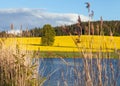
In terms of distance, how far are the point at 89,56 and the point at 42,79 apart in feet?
14.4

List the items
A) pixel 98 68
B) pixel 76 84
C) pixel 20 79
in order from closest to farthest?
pixel 98 68
pixel 76 84
pixel 20 79

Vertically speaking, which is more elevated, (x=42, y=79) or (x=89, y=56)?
(x=89, y=56)

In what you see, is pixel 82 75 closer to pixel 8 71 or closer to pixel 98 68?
pixel 98 68

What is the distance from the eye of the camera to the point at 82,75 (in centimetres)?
507

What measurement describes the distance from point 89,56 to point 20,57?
4.33 metres

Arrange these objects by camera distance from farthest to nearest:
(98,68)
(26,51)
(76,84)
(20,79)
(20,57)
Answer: (26,51) < (20,57) < (20,79) < (76,84) < (98,68)

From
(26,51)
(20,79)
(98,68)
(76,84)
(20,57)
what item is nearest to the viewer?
(98,68)

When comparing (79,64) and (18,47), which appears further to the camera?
(18,47)

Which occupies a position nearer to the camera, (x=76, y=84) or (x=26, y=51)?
(x=76, y=84)

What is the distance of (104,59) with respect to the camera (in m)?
5.09

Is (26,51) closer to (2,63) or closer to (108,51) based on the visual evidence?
(2,63)

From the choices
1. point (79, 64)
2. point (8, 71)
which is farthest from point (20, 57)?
point (79, 64)

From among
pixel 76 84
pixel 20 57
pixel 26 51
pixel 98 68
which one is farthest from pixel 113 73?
pixel 26 51

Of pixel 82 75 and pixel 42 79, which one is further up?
pixel 82 75
